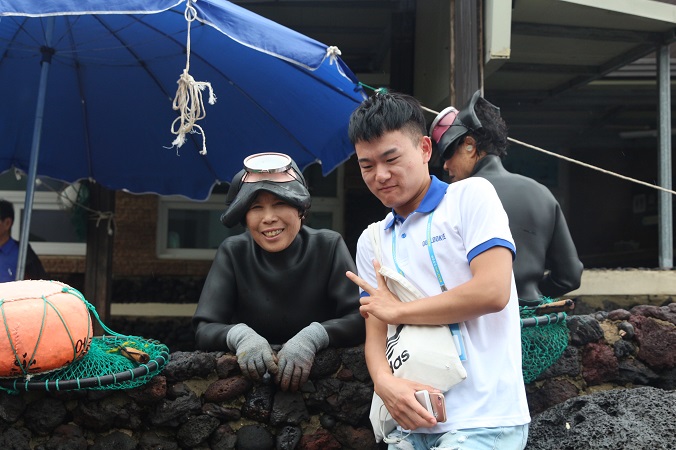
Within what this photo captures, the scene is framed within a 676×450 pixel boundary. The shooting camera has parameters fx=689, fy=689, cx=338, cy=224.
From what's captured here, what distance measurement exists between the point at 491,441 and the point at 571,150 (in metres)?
9.54

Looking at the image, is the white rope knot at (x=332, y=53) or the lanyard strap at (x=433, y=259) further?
the white rope knot at (x=332, y=53)

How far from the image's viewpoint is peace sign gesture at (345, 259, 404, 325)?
6.38 ft

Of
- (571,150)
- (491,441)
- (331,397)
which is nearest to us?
(491,441)

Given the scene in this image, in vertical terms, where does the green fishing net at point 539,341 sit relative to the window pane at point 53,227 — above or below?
below

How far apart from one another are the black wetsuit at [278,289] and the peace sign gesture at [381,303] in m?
0.88

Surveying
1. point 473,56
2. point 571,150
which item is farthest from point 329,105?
point 571,150

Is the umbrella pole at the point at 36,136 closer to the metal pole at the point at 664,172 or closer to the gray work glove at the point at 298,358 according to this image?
the gray work glove at the point at 298,358

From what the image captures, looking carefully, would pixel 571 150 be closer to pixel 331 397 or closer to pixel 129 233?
pixel 129 233

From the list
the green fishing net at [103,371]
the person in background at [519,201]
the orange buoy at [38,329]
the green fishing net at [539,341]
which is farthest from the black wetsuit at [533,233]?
the orange buoy at [38,329]

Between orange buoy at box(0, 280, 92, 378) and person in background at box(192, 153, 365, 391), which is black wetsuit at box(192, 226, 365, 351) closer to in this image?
person in background at box(192, 153, 365, 391)

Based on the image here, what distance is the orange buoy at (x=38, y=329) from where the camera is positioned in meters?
2.40

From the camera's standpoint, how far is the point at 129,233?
802 cm

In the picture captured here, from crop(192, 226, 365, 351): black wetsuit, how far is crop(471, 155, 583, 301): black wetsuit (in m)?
0.78

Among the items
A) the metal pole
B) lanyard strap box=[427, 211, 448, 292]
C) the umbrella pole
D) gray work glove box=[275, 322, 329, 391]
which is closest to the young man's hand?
lanyard strap box=[427, 211, 448, 292]
